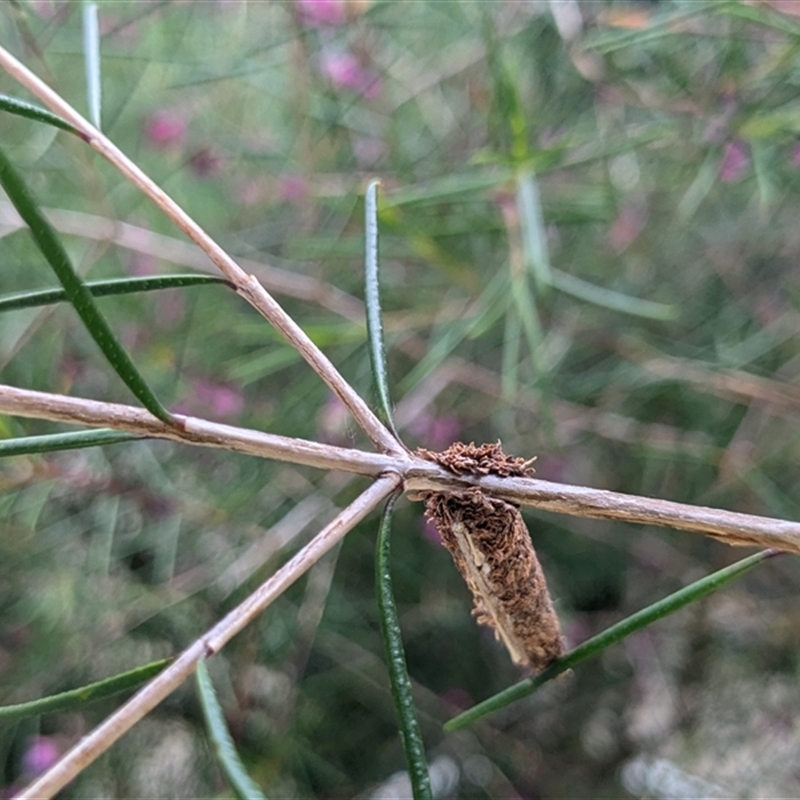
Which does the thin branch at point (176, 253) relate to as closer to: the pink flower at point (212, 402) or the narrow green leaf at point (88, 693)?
the pink flower at point (212, 402)

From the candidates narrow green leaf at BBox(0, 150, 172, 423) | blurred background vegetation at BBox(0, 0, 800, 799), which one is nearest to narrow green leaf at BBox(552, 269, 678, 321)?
blurred background vegetation at BBox(0, 0, 800, 799)

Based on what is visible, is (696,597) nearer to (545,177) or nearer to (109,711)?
(545,177)

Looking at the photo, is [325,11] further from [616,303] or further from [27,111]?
[27,111]

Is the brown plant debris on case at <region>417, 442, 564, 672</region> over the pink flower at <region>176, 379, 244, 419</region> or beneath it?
beneath

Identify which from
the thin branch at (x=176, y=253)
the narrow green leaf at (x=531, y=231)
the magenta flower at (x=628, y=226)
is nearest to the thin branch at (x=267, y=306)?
the narrow green leaf at (x=531, y=231)

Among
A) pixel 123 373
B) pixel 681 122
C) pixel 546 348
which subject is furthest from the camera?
pixel 546 348

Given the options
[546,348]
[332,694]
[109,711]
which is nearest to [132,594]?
[109,711]

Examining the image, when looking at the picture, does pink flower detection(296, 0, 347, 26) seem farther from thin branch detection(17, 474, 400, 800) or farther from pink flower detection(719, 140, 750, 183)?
thin branch detection(17, 474, 400, 800)
